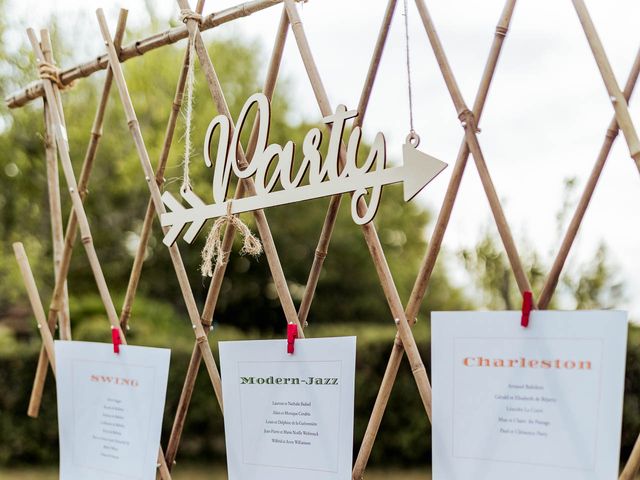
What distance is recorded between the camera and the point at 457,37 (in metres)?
6.15

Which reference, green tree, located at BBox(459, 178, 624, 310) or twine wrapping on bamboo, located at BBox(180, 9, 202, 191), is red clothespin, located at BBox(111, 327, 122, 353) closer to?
twine wrapping on bamboo, located at BBox(180, 9, 202, 191)

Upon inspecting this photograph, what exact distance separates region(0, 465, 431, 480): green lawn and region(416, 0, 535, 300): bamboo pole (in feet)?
15.4

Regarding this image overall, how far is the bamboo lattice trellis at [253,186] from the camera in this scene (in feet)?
3.67

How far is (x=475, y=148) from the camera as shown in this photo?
1.16m

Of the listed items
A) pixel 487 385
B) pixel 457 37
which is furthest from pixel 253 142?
pixel 457 37

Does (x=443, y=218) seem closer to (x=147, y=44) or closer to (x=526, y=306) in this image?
(x=526, y=306)

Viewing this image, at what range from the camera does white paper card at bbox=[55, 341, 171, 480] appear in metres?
1.57

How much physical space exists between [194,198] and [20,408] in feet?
17.5

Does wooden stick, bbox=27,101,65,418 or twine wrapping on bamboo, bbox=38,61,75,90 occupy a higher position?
twine wrapping on bamboo, bbox=38,61,75,90

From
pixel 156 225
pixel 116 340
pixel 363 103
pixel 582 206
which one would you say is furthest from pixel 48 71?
pixel 156 225

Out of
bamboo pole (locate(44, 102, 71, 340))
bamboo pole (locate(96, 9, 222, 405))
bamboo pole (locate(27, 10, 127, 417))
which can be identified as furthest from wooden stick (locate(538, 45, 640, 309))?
bamboo pole (locate(44, 102, 71, 340))

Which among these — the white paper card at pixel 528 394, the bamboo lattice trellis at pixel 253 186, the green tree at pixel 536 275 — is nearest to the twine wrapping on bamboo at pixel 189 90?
the bamboo lattice trellis at pixel 253 186

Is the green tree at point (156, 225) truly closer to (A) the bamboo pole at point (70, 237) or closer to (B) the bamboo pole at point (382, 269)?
(A) the bamboo pole at point (70, 237)

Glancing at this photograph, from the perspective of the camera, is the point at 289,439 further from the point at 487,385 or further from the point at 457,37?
the point at 457,37
